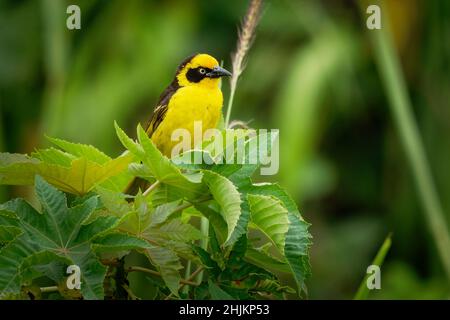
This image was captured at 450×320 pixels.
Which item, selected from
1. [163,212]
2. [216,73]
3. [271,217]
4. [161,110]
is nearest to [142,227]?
[163,212]

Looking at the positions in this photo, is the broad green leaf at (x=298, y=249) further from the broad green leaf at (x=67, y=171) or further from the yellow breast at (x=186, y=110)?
the yellow breast at (x=186, y=110)

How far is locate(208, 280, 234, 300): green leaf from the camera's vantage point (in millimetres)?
1196

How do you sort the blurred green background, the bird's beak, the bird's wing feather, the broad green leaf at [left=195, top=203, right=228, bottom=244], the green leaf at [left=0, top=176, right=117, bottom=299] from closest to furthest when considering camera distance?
the green leaf at [left=0, top=176, right=117, bottom=299], the broad green leaf at [left=195, top=203, right=228, bottom=244], the bird's beak, the bird's wing feather, the blurred green background

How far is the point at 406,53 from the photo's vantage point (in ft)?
12.4

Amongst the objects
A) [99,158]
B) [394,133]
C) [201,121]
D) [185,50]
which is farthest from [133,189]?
[394,133]

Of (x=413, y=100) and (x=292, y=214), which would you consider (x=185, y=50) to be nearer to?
(x=413, y=100)

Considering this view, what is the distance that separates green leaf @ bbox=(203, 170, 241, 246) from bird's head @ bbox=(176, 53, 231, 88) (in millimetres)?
995

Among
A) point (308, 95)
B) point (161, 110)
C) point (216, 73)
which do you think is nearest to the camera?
point (216, 73)

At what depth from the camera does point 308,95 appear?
3.36 meters

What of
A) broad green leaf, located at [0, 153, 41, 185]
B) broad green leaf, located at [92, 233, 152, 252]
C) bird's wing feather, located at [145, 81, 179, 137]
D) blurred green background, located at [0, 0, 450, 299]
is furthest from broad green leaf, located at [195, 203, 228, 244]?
blurred green background, located at [0, 0, 450, 299]

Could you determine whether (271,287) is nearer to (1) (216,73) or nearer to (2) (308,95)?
(1) (216,73)

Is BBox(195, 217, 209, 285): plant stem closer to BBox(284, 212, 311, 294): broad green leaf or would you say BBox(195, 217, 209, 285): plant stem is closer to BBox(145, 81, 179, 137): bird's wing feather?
BBox(284, 212, 311, 294): broad green leaf

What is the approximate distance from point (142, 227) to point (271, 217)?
6.6 inches

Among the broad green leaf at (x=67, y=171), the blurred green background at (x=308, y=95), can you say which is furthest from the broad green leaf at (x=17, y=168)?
the blurred green background at (x=308, y=95)
